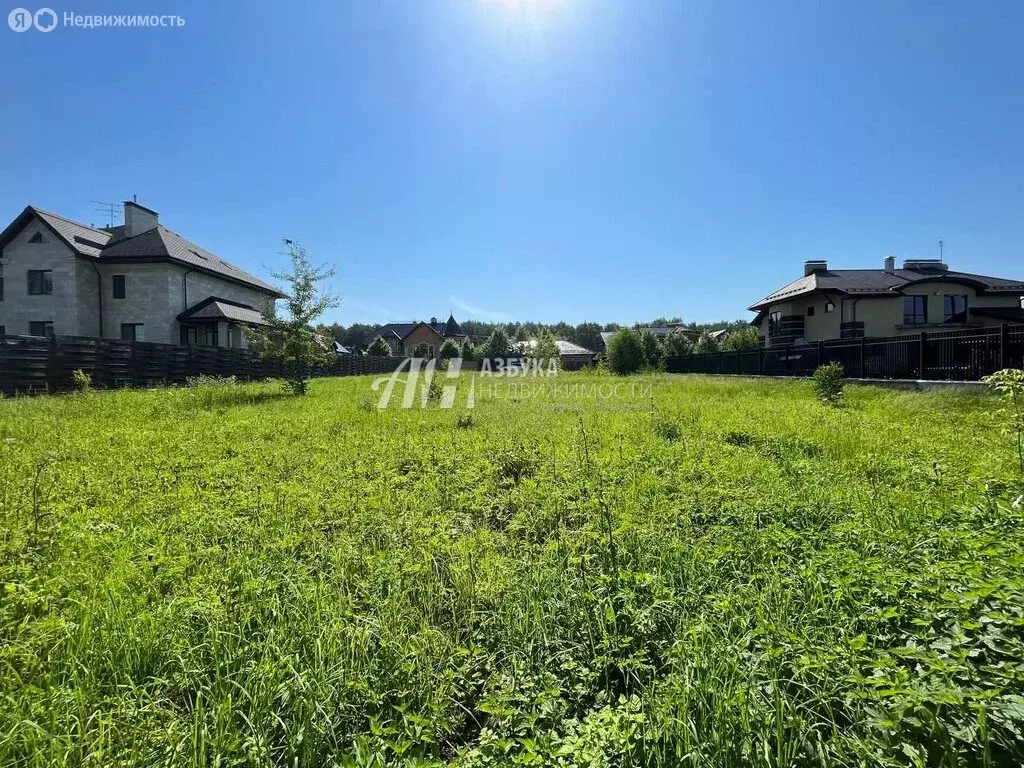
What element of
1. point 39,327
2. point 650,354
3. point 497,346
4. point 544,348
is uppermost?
point 497,346

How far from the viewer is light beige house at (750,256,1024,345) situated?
24.3 metres

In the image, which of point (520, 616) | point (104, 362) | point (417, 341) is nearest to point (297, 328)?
point (104, 362)

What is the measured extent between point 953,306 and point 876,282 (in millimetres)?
4081

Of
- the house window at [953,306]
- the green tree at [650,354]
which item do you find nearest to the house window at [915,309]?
the house window at [953,306]

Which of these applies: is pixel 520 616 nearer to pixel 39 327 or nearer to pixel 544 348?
pixel 39 327

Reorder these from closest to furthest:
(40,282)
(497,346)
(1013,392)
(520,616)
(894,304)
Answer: (520,616)
(1013,392)
(40,282)
(894,304)
(497,346)

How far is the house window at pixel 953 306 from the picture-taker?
2498 cm

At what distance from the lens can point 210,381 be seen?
54.5 feet

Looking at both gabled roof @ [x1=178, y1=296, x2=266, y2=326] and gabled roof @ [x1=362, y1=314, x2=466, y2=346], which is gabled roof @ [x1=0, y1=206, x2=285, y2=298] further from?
Answer: gabled roof @ [x1=362, y1=314, x2=466, y2=346]

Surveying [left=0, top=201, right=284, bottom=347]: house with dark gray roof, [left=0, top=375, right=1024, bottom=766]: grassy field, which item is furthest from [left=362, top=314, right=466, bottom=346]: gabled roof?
[left=0, top=375, right=1024, bottom=766]: grassy field

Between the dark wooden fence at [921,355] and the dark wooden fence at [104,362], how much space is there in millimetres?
24432

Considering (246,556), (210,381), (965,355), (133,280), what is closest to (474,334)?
(133,280)

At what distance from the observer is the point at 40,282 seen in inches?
867

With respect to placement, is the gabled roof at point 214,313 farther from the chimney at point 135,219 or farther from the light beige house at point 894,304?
the light beige house at point 894,304
